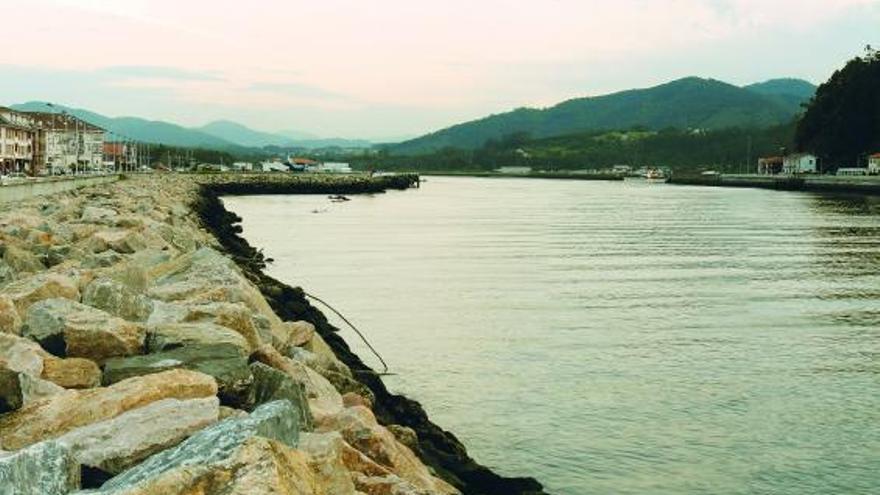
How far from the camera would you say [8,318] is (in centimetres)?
686

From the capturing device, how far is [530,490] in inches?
301

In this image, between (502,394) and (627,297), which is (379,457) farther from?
(627,297)

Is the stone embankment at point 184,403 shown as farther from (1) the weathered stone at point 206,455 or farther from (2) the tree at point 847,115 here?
(2) the tree at point 847,115

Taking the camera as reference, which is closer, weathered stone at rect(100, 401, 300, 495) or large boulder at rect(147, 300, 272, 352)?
weathered stone at rect(100, 401, 300, 495)

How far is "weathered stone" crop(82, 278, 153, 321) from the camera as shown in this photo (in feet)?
25.0

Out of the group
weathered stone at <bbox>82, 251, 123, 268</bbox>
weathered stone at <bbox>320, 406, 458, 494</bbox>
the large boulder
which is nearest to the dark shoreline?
weathered stone at <bbox>320, 406, 458, 494</bbox>

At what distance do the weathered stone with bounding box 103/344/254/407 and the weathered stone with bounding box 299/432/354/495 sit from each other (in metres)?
1.19

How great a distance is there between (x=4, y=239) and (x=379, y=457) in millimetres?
8098

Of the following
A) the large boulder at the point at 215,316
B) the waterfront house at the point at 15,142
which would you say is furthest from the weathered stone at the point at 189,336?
the waterfront house at the point at 15,142

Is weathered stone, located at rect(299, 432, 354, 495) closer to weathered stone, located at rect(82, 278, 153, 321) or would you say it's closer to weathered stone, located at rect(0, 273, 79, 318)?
weathered stone, located at rect(82, 278, 153, 321)

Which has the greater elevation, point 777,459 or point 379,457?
point 379,457

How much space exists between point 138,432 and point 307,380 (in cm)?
242

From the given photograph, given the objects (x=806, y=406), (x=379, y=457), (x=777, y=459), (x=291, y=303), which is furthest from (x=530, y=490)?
(x=291, y=303)

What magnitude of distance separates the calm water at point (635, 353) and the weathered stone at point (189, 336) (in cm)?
327
